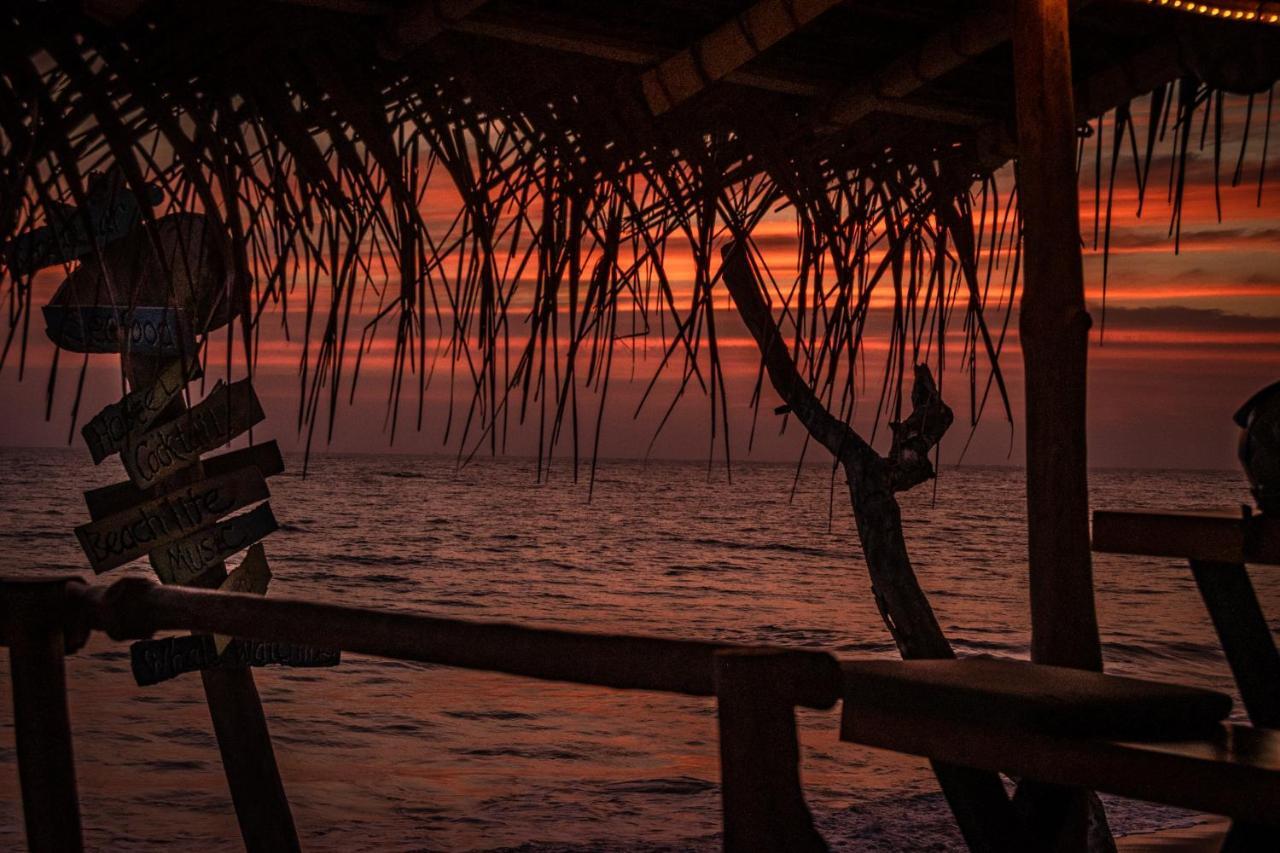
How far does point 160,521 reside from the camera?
2.89 meters

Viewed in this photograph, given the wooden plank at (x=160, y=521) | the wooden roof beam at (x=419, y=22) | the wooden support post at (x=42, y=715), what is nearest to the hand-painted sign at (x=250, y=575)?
the wooden plank at (x=160, y=521)

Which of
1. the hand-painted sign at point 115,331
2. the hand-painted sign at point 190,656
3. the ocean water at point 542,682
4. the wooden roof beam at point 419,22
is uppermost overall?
the wooden roof beam at point 419,22

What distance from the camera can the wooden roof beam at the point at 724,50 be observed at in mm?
2078

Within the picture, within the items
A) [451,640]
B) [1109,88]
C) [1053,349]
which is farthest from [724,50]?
[451,640]

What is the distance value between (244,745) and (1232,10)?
2.54 metres

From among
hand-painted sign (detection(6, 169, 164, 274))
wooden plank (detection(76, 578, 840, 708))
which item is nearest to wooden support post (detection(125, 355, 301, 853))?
hand-painted sign (detection(6, 169, 164, 274))

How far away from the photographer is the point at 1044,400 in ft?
6.73

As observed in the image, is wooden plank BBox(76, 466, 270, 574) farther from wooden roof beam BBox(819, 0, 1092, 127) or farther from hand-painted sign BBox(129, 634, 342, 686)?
wooden roof beam BBox(819, 0, 1092, 127)

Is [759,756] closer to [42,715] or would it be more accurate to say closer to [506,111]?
[42,715]

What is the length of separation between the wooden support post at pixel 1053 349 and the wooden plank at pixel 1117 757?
0.64 metres

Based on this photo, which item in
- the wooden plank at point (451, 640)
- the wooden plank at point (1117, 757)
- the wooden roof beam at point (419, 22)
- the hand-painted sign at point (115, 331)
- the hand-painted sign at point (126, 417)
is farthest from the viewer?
the hand-painted sign at point (126, 417)

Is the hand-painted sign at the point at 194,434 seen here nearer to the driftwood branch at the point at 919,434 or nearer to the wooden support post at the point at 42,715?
the wooden support post at the point at 42,715

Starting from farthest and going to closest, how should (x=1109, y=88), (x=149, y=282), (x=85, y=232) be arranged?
(x=149, y=282) → (x=1109, y=88) → (x=85, y=232)

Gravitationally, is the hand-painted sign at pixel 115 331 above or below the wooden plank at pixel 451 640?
above
